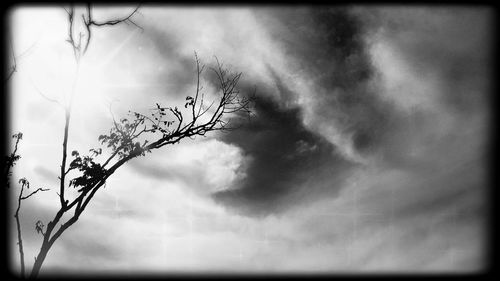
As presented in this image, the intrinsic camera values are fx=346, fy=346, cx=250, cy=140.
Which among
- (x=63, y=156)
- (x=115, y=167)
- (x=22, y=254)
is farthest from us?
(x=115, y=167)

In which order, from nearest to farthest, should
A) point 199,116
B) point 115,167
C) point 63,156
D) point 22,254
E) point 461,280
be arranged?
1. point 461,280
2. point 22,254
3. point 63,156
4. point 115,167
5. point 199,116

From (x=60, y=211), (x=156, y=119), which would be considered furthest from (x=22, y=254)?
(x=156, y=119)

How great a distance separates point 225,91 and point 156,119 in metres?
1.70

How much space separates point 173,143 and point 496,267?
6490 millimetres

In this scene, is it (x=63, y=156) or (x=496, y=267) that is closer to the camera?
(x=496, y=267)

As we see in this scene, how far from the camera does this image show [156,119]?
25.8ft

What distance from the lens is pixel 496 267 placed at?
225 inches

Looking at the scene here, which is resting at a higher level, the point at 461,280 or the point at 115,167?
the point at 115,167

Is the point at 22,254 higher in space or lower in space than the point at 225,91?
lower

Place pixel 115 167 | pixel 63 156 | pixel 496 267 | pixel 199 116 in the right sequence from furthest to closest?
pixel 199 116 → pixel 115 167 → pixel 63 156 → pixel 496 267

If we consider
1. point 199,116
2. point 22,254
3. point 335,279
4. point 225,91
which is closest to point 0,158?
point 22,254

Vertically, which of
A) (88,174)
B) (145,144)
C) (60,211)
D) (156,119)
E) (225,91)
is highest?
(225,91)

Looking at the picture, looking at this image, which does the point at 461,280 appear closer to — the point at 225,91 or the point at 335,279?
the point at 335,279

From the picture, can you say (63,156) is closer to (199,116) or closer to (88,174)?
(88,174)
